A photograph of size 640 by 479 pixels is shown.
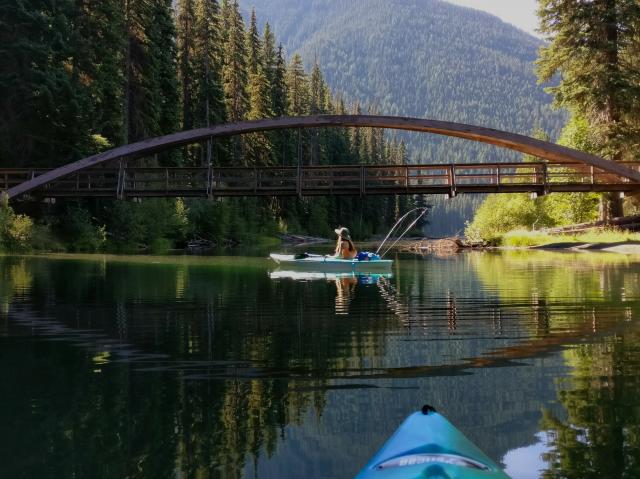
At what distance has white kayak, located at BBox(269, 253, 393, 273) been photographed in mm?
19859

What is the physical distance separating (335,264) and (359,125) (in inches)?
286

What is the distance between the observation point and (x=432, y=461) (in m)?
3.06

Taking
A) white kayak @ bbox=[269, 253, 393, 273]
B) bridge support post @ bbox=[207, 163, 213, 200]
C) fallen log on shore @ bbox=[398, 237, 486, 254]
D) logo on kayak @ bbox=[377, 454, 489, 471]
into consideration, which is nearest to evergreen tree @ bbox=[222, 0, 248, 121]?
fallen log on shore @ bbox=[398, 237, 486, 254]

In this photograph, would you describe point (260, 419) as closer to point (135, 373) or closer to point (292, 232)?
point (135, 373)

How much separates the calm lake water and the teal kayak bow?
70 centimetres

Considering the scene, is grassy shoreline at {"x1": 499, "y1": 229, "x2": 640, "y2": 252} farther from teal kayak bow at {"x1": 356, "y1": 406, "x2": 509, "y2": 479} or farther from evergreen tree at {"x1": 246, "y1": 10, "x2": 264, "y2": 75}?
evergreen tree at {"x1": 246, "y1": 10, "x2": 264, "y2": 75}

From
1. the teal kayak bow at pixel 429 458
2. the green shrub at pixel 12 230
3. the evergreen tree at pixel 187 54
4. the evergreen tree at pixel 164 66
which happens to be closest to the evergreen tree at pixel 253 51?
the evergreen tree at pixel 187 54

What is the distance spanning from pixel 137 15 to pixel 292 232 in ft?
105

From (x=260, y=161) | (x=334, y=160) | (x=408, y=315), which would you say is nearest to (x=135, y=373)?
(x=408, y=315)

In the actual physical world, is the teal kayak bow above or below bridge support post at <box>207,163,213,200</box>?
below

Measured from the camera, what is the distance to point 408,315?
10.6 metres

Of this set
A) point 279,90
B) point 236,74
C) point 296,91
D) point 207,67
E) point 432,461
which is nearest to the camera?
point 432,461

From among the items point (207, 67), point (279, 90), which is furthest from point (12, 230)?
point (279, 90)

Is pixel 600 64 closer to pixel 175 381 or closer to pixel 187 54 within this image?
pixel 175 381
